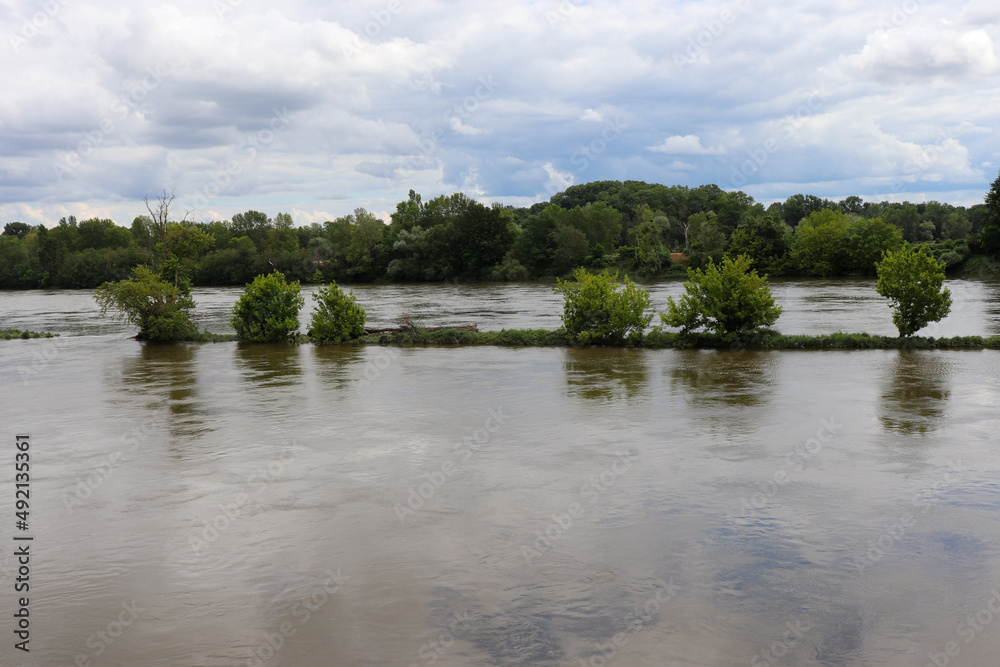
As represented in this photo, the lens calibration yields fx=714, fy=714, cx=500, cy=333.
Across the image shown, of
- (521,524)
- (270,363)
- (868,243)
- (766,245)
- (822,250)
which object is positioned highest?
(766,245)

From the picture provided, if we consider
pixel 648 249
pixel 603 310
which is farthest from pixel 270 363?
pixel 648 249

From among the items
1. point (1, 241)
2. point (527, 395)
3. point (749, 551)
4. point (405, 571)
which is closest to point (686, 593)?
point (749, 551)

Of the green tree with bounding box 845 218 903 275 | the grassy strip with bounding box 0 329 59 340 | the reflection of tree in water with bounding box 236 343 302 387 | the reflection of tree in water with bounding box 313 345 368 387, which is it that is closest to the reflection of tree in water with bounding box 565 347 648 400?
the reflection of tree in water with bounding box 313 345 368 387

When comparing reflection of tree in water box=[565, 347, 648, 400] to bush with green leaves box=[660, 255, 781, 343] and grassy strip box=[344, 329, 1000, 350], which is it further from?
bush with green leaves box=[660, 255, 781, 343]

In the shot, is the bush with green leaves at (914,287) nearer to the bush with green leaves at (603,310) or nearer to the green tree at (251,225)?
the bush with green leaves at (603,310)

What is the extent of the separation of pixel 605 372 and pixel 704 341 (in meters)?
5.12

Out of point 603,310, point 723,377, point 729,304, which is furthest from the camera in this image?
point 603,310

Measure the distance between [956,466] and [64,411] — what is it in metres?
16.0

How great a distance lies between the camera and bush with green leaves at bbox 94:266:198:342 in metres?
27.5

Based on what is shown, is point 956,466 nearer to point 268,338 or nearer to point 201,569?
point 201,569

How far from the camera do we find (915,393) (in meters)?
14.1

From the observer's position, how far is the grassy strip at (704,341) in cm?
1994

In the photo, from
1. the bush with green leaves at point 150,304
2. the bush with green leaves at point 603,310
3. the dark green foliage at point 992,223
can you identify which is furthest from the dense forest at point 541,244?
the bush with green leaves at point 603,310

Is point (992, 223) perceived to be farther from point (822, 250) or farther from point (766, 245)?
point (766, 245)
